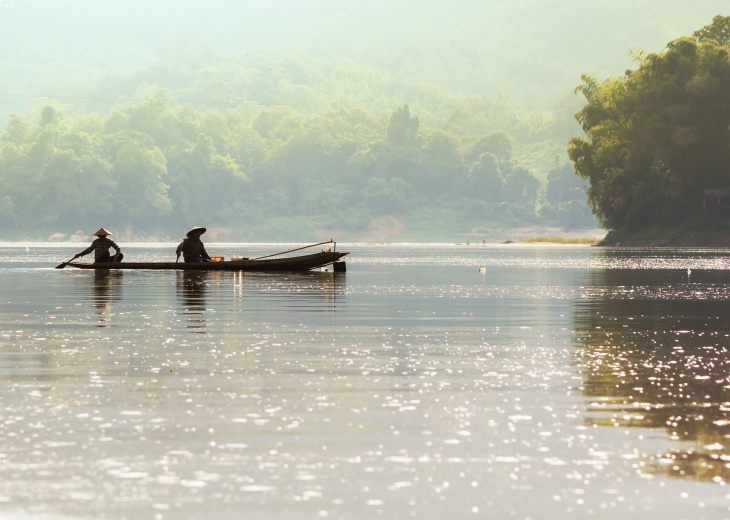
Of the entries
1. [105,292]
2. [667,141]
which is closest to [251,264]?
[105,292]

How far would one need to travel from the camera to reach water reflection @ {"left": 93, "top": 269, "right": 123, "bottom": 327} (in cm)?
2442

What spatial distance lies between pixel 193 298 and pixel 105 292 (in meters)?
4.37

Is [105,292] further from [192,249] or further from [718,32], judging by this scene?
[718,32]

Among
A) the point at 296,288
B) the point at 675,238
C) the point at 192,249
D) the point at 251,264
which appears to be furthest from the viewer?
the point at 675,238

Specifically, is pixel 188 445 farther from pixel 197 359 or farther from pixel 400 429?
pixel 197 359

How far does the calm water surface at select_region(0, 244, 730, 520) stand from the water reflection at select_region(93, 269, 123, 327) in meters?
0.59

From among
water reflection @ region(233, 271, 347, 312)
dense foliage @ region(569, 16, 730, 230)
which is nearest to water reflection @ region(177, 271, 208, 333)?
water reflection @ region(233, 271, 347, 312)

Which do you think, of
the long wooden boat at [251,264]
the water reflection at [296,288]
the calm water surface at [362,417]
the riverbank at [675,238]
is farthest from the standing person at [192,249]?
the riverbank at [675,238]

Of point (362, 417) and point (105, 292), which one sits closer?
point (362, 417)

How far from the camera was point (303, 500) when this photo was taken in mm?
7871

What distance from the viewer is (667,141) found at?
349ft

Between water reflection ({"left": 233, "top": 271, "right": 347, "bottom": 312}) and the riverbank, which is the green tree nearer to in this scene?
the riverbank

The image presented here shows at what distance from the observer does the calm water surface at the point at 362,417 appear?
795cm

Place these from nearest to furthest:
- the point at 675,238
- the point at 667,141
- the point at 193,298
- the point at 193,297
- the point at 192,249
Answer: the point at 193,298, the point at 193,297, the point at 192,249, the point at 667,141, the point at 675,238
